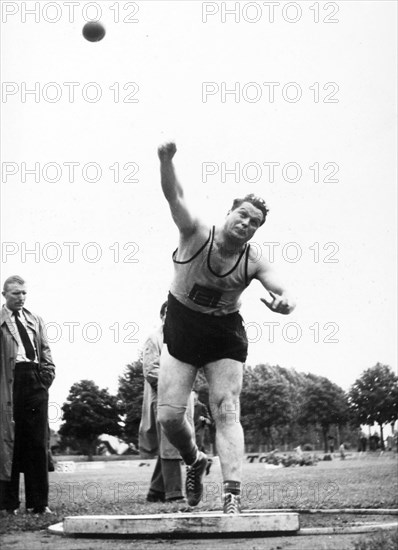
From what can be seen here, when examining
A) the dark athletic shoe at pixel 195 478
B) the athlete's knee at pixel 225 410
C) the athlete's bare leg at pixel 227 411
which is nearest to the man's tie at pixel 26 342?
the dark athletic shoe at pixel 195 478

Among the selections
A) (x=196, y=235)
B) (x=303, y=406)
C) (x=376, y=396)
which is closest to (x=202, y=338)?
(x=196, y=235)

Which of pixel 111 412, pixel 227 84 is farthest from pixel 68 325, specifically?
pixel 111 412

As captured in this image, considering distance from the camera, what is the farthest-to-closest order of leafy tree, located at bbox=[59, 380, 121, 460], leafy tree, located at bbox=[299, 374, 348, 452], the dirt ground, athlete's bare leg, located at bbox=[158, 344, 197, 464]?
leafy tree, located at bbox=[299, 374, 348, 452] → leafy tree, located at bbox=[59, 380, 121, 460] → athlete's bare leg, located at bbox=[158, 344, 197, 464] → the dirt ground

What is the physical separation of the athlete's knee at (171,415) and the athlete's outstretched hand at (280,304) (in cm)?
94

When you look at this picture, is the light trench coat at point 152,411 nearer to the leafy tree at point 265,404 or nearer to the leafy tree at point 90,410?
the leafy tree at point 90,410

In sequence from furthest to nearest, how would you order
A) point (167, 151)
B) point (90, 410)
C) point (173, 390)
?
point (90, 410), point (173, 390), point (167, 151)

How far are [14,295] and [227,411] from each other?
3006 millimetres

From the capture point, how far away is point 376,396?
3189 centimetres

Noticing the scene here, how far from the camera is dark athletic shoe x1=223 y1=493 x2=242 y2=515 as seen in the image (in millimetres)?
5410

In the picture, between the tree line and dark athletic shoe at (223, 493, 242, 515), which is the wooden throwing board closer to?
dark athletic shoe at (223, 493, 242, 515)

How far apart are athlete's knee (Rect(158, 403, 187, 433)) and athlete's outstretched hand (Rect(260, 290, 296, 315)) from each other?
0.94 metres

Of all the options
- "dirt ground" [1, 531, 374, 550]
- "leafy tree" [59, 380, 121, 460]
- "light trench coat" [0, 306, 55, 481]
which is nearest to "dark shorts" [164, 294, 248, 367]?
"dirt ground" [1, 531, 374, 550]

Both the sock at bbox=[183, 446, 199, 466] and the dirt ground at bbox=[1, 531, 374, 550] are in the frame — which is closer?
the dirt ground at bbox=[1, 531, 374, 550]

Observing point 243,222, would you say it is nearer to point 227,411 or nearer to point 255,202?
point 255,202
